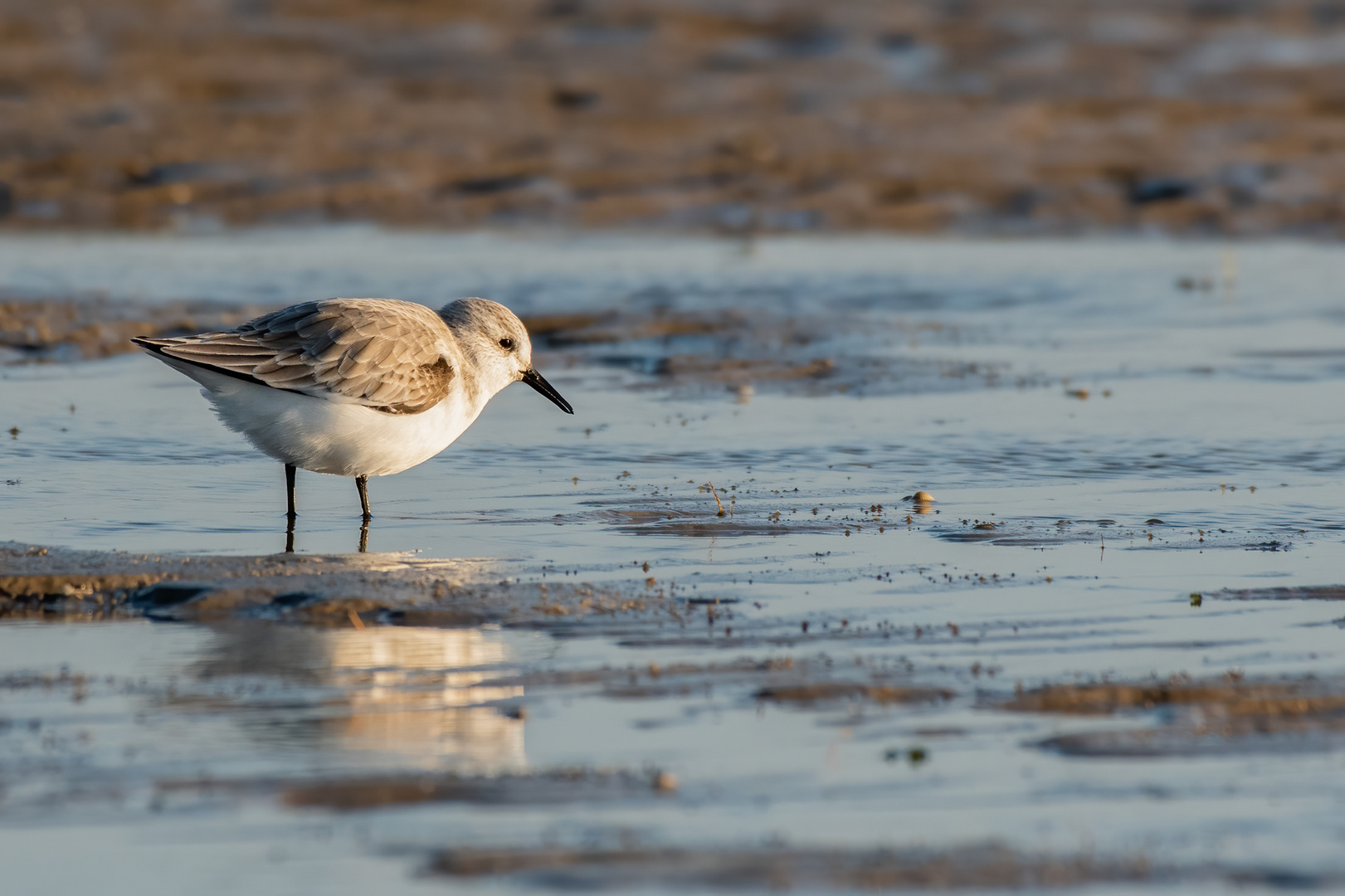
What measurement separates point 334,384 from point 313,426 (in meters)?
0.20

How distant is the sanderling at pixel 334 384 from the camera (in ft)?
25.0

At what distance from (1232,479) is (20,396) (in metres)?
6.65

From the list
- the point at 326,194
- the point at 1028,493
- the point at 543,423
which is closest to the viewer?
the point at 1028,493

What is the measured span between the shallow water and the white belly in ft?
0.94

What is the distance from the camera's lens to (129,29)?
871 inches

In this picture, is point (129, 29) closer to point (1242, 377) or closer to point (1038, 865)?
point (1242, 377)

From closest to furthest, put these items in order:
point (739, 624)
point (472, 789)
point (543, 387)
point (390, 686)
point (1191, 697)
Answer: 1. point (472, 789)
2. point (1191, 697)
3. point (390, 686)
4. point (739, 624)
5. point (543, 387)

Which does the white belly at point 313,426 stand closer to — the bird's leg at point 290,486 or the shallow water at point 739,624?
the bird's leg at point 290,486

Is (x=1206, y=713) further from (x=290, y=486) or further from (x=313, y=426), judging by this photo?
(x=290, y=486)

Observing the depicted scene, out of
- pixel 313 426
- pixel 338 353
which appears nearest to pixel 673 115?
pixel 338 353

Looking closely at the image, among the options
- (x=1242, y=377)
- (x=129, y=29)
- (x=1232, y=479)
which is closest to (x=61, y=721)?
(x=1232, y=479)

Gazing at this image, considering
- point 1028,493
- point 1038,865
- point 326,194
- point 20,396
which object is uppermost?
point 326,194

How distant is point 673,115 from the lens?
20.6m

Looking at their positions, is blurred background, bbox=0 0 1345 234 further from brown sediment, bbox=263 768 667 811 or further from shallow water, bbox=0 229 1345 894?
brown sediment, bbox=263 768 667 811
